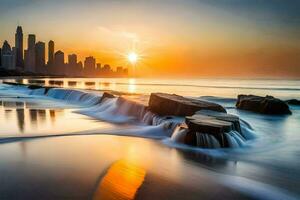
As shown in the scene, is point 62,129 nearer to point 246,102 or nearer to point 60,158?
point 60,158

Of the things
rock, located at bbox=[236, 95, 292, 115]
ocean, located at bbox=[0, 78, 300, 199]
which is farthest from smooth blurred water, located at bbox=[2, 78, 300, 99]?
ocean, located at bbox=[0, 78, 300, 199]

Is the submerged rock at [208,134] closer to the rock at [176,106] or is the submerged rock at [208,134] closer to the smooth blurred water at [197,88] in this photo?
the rock at [176,106]

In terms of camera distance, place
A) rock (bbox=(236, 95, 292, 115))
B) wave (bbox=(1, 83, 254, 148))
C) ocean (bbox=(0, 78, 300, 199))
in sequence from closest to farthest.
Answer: ocean (bbox=(0, 78, 300, 199)), wave (bbox=(1, 83, 254, 148)), rock (bbox=(236, 95, 292, 115))

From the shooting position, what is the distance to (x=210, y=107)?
14.4m

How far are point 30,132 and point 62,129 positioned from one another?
60.7 inches

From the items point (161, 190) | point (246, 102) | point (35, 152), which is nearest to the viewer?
point (161, 190)

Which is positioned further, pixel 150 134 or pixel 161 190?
pixel 150 134

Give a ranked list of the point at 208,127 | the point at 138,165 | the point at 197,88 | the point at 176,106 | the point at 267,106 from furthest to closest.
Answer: the point at 197,88 → the point at 267,106 → the point at 176,106 → the point at 208,127 → the point at 138,165

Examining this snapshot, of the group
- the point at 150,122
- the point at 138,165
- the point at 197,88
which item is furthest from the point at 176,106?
the point at 197,88

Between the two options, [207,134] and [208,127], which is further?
[207,134]

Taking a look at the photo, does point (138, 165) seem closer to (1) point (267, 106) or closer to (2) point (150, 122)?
(2) point (150, 122)

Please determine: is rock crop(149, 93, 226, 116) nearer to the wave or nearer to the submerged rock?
the wave

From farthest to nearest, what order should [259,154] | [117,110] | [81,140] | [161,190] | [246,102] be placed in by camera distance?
[246,102] → [117,110] → [81,140] → [259,154] → [161,190]

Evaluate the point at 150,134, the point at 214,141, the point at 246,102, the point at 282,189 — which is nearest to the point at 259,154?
the point at 214,141
